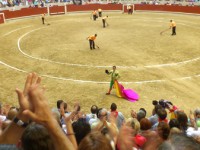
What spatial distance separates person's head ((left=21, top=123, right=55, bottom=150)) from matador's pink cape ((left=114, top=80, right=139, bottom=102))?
10742mm

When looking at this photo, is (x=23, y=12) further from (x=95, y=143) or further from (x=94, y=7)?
(x=95, y=143)

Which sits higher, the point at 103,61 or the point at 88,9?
the point at 88,9

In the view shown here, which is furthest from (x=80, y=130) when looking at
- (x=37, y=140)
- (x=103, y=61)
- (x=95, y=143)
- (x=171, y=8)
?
(x=171, y=8)

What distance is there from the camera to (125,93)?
13914 mm

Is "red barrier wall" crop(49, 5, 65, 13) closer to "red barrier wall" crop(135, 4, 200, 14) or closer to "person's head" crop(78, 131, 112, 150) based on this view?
"red barrier wall" crop(135, 4, 200, 14)

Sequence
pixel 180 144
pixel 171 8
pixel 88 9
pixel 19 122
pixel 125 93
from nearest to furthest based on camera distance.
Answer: pixel 180 144 → pixel 19 122 → pixel 125 93 → pixel 171 8 → pixel 88 9

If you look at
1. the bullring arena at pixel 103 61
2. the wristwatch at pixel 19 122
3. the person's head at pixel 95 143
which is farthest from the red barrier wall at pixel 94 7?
the person's head at pixel 95 143

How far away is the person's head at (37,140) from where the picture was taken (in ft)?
9.91

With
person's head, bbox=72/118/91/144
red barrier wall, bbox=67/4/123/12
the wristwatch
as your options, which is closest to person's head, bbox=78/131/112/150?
the wristwatch

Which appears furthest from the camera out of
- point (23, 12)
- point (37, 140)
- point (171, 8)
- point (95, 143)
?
point (171, 8)

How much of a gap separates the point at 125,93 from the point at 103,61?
214 inches

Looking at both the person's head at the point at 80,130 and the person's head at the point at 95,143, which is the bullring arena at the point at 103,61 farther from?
the person's head at the point at 95,143

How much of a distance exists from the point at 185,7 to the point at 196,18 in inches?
176

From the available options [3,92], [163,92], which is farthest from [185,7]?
[3,92]
